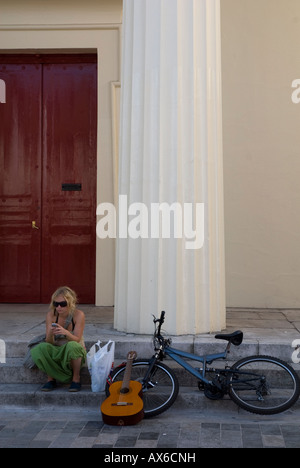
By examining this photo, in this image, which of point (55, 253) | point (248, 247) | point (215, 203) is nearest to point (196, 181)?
point (215, 203)

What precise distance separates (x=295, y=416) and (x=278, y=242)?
387 centimetres

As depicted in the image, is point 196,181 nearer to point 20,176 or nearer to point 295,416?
point 295,416

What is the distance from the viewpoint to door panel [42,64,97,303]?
31.3 ft

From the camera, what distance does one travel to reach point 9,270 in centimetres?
966

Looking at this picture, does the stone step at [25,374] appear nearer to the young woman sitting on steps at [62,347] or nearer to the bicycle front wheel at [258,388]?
the young woman sitting on steps at [62,347]

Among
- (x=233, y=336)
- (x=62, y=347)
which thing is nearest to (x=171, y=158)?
(x=233, y=336)

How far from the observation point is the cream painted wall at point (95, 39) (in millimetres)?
9258

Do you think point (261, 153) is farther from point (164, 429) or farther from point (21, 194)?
point (164, 429)

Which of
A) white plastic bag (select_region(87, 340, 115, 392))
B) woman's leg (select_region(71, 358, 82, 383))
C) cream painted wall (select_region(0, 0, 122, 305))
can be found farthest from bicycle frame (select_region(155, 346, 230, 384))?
cream painted wall (select_region(0, 0, 122, 305))

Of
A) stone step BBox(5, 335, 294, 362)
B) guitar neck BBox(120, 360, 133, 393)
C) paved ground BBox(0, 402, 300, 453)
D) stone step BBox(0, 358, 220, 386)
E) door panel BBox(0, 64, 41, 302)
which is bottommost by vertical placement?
paved ground BBox(0, 402, 300, 453)

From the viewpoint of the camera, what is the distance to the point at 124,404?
561 cm

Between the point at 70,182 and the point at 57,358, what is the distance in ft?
12.3

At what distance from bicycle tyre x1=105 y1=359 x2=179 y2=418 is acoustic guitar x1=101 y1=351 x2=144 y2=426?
167 millimetres

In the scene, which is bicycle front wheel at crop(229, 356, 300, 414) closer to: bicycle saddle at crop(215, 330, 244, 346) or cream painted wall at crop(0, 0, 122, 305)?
bicycle saddle at crop(215, 330, 244, 346)
